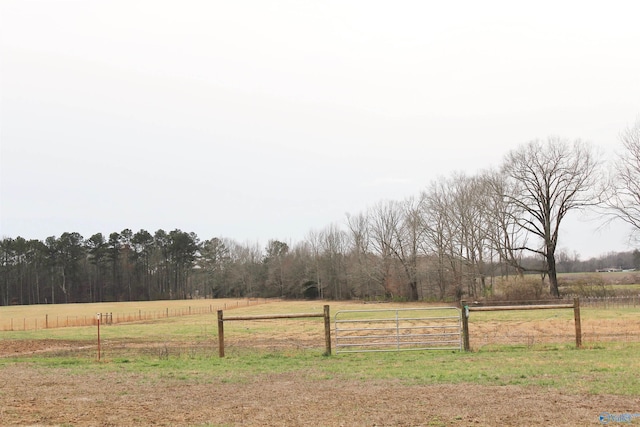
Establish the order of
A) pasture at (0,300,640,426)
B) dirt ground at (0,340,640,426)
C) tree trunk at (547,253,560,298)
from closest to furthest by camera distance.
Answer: dirt ground at (0,340,640,426) < pasture at (0,300,640,426) < tree trunk at (547,253,560,298)

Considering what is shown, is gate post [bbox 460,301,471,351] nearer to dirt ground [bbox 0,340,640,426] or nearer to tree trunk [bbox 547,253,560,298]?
dirt ground [bbox 0,340,640,426]

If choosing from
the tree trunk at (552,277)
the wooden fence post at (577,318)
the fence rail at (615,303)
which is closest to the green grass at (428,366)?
the wooden fence post at (577,318)

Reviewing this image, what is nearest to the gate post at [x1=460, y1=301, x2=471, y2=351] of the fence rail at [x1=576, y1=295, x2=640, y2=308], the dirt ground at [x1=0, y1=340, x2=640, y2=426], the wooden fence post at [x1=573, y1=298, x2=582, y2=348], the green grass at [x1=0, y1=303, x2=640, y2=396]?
the green grass at [x1=0, y1=303, x2=640, y2=396]

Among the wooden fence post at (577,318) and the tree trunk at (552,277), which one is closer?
the wooden fence post at (577,318)

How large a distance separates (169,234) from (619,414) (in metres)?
136

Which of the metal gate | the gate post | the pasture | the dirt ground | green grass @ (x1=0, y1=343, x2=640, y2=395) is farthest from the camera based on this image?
the metal gate

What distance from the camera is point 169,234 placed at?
135875 millimetres

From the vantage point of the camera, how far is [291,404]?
832 cm

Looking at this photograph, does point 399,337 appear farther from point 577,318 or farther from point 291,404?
point 291,404

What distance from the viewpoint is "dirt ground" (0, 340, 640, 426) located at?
708 cm

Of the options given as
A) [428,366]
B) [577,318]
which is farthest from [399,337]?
[428,366]

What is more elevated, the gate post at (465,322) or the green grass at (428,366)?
the gate post at (465,322)

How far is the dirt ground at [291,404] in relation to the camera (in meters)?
7.08

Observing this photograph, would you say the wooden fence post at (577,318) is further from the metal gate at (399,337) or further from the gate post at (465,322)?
the metal gate at (399,337)
